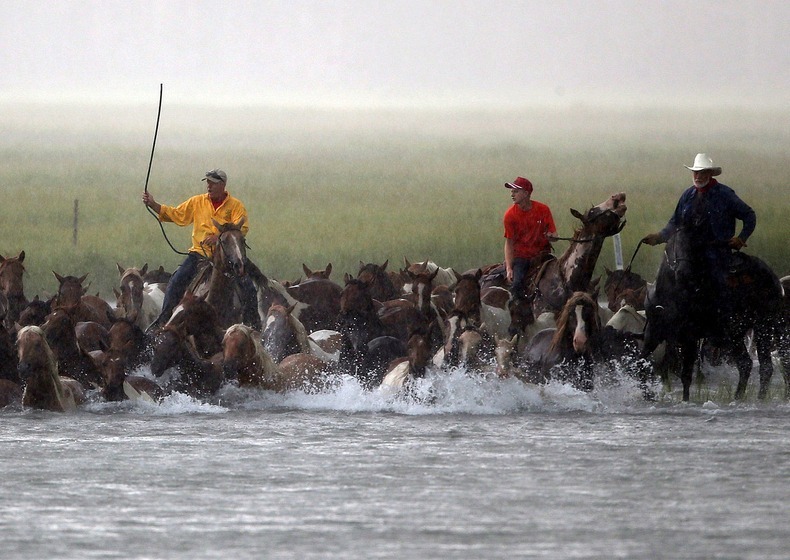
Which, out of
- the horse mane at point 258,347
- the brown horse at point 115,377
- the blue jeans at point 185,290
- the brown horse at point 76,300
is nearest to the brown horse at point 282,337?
the blue jeans at point 185,290

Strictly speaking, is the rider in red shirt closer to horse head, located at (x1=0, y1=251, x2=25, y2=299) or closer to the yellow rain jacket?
the yellow rain jacket

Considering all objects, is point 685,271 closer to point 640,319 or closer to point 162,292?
point 640,319

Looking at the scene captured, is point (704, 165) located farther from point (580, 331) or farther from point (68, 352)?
point (68, 352)

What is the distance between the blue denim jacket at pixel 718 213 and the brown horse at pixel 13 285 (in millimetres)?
5920

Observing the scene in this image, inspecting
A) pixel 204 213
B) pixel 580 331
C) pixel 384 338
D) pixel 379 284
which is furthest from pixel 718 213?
pixel 379 284

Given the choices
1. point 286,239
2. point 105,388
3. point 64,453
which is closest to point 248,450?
point 64,453

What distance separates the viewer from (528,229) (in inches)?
575

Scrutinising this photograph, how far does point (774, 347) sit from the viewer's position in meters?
13.3

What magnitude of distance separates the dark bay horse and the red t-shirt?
1.87 m

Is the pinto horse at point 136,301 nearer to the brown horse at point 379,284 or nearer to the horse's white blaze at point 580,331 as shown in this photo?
the brown horse at point 379,284

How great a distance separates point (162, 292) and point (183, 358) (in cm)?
456

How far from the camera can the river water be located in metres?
7.68

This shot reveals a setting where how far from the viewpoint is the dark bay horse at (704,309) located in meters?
12.5

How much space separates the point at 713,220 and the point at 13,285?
647 centimetres
